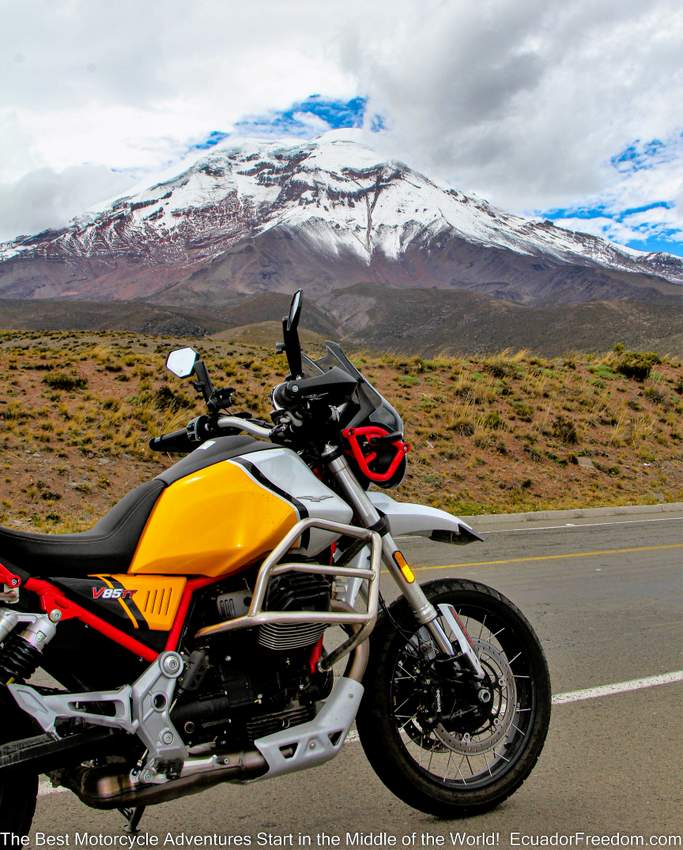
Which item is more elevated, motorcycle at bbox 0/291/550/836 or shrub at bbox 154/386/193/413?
shrub at bbox 154/386/193/413

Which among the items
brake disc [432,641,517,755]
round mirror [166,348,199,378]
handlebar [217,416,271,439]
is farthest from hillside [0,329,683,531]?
brake disc [432,641,517,755]

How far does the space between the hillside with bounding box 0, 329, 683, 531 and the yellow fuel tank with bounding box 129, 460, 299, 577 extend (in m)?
9.85

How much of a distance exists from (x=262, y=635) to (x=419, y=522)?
0.92 meters

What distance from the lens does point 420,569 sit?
8633mm

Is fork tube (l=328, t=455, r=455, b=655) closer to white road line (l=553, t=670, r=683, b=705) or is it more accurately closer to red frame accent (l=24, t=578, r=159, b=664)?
red frame accent (l=24, t=578, r=159, b=664)

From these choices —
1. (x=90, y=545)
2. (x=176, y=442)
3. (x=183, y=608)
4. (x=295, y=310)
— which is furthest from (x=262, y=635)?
(x=295, y=310)

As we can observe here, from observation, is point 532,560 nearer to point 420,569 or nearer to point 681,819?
point 420,569

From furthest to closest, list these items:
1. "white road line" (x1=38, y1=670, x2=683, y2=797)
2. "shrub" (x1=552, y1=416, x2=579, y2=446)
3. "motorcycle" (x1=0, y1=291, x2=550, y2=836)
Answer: "shrub" (x1=552, y1=416, x2=579, y2=446) → "white road line" (x1=38, y1=670, x2=683, y2=797) → "motorcycle" (x1=0, y1=291, x2=550, y2=836)

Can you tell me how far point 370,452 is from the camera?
11.2 ft

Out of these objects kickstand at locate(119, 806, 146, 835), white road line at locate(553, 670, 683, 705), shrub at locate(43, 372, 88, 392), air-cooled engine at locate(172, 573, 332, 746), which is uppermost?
shrub at locate(43, 372, 88, 392)

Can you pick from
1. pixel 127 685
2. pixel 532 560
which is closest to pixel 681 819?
pixel 127 685

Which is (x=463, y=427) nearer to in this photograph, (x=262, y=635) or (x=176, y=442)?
(x=176, y=442)

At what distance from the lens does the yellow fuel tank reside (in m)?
2.86

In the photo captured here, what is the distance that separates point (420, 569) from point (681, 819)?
521cm
